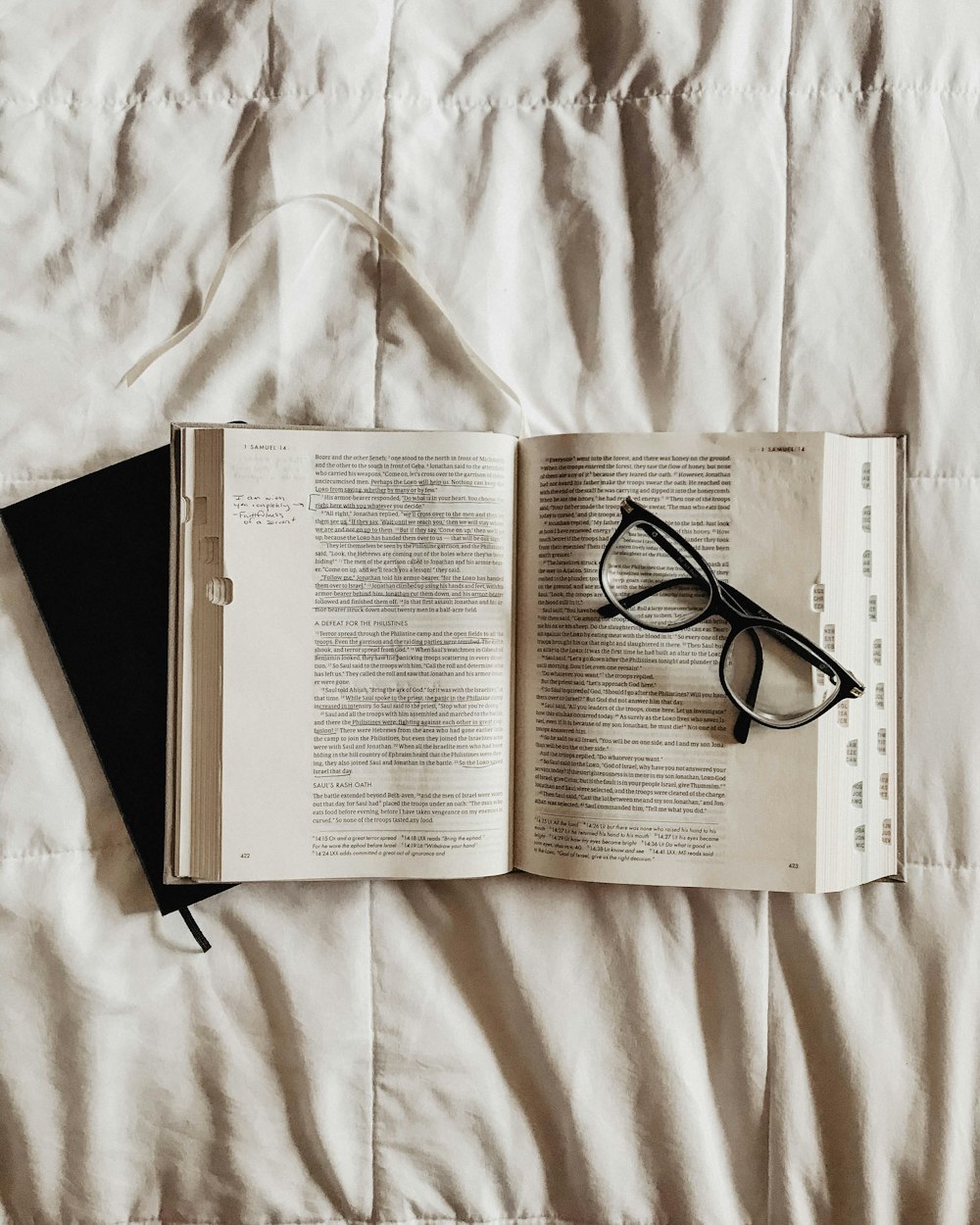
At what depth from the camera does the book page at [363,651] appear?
632mm

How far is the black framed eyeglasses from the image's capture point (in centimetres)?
61

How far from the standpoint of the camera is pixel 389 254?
67 cm

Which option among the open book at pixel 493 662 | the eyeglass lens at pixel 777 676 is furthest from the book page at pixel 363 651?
the eyeglass lens at pixel 777 676

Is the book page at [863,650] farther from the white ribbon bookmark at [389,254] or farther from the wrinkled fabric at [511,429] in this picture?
the white ribbon bookmark at [389,254]

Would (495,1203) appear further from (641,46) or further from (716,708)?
(641,46)

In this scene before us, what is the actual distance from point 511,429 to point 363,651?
170 mm

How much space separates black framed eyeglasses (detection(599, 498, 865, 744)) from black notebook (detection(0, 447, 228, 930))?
287 mm

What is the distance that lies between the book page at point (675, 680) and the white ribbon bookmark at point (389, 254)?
0.06m

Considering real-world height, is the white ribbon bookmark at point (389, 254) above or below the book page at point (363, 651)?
above

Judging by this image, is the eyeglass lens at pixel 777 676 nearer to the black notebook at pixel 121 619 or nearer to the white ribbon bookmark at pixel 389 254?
the white ribbon bookmark at pixel 389 254

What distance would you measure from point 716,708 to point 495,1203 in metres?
0.35

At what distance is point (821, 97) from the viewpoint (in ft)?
2.15

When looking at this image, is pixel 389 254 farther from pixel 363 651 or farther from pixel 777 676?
Answer: pixel 777 676

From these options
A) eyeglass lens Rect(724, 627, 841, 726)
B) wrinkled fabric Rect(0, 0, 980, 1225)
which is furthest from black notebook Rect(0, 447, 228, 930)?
eyeglass lens Rect(724, 627, 841, 726)
